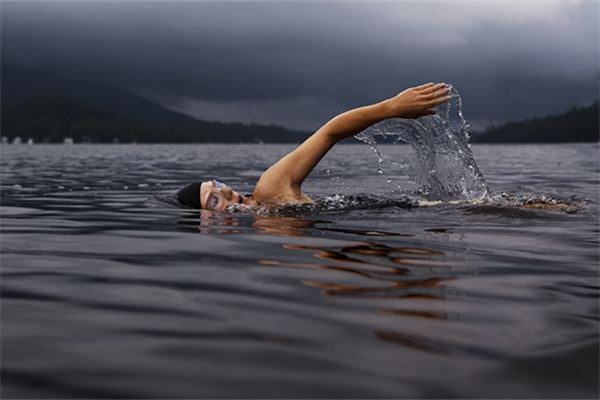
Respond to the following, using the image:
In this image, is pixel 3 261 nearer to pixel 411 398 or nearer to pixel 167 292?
pixel 167 292

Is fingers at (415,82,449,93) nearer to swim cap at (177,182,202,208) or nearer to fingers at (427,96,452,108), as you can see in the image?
fingers at (427,96,452,108)

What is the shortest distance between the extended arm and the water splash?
85 centimetres

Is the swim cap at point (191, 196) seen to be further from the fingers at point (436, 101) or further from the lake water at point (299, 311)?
the fingers at point (436, 101)

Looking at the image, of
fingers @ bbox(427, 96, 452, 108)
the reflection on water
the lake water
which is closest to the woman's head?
the lake water

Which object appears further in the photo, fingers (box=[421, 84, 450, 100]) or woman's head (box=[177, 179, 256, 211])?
woman's head (box=[177, 179, 256, 211])

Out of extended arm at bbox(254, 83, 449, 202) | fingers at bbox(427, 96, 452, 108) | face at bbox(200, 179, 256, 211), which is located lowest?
face at bbox(200, 179, 256, 211)

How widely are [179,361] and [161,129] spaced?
165284 millimetres

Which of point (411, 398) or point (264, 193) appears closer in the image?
point (411, 398)

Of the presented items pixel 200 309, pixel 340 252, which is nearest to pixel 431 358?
pixel 200 309

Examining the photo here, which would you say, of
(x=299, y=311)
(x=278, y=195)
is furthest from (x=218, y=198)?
(x=299, y=311)

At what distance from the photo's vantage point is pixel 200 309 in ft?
11.3

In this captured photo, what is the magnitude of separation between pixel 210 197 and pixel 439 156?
3.50m

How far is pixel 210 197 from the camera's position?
8711 mm

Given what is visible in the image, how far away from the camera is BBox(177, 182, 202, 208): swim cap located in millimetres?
8852
